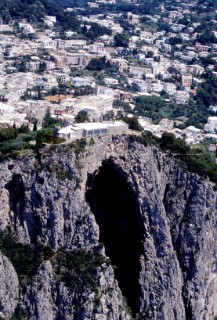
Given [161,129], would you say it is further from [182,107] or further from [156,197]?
[156,197]

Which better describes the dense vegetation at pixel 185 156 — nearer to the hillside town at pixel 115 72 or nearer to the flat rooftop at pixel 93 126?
the flat rooftop at pixel 93 126

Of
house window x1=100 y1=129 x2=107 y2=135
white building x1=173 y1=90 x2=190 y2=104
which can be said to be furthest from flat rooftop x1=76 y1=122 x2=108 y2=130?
white building x1=173 y1=90 x2=190 y2=104

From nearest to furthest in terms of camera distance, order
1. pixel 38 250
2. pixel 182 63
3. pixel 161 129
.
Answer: pixel 38 250
pixel 161 129
pixel 182 63

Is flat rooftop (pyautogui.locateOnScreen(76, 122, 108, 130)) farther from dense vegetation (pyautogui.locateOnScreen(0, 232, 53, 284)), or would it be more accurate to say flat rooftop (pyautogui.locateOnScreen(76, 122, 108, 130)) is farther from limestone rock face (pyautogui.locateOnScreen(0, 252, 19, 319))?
limestone rock face (pyautogui.locateOnScreen(0, 252, 19, 319))

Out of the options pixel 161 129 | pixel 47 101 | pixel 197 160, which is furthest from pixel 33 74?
pixel 197 160

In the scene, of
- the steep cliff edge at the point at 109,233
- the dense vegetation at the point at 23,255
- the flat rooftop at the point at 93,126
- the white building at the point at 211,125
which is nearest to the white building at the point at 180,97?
the white building at the point at 211,125

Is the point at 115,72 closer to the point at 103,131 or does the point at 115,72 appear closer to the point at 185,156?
the point at 185,156
